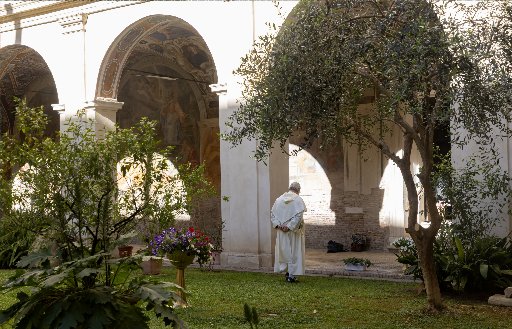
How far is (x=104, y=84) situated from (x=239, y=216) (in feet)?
14.3

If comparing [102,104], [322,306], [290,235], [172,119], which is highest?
[172,119]

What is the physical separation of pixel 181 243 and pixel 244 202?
4418mm

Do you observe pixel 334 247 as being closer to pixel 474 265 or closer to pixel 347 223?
pixel 347 223

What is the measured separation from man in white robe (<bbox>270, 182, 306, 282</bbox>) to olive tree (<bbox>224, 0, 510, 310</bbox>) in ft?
11.3

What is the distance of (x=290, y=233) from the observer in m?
11.5

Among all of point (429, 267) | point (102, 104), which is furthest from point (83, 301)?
point (102, 104)

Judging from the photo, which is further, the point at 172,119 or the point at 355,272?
the point at 172,119

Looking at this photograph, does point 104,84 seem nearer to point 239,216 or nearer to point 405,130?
point 239,216

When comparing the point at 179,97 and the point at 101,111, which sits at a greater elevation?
the point at 179,97

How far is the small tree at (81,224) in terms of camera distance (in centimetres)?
509

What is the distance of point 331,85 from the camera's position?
23.4 feet

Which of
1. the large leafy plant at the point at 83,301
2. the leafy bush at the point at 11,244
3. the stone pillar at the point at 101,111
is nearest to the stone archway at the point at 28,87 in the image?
the stone pillar at the point at 101,111

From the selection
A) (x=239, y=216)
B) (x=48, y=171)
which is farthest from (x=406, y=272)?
(x=48, y=171)

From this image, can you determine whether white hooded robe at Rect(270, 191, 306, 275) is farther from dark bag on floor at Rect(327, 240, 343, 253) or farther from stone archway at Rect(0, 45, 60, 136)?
stone archway at Rect(0, 45, 60, 136)
